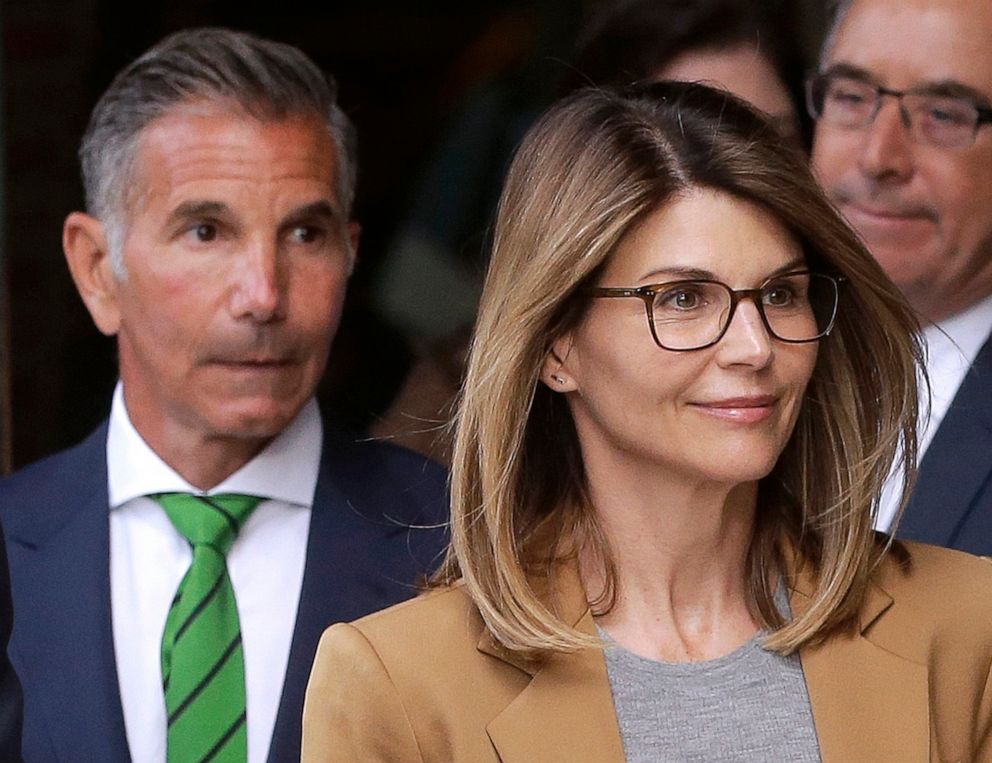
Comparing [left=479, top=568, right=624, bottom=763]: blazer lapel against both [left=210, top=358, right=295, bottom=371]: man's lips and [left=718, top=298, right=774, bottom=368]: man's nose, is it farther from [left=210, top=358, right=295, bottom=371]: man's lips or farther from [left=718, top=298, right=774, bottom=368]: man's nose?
[left=210, top=358, right=295, bottom=371]: man's lips

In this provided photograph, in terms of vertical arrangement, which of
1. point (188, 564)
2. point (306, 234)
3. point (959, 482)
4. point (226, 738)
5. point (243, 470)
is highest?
point (306, 234)

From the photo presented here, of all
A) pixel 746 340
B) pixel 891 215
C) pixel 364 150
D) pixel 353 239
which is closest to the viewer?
pixel 746 340

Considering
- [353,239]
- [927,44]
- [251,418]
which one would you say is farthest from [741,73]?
[251,418]

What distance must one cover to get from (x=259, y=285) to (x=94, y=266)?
382 mm

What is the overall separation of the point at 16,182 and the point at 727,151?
2565 millimetres

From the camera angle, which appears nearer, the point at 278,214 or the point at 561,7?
the point at 278,214

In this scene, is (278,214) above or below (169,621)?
above

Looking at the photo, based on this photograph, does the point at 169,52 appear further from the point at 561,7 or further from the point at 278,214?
the point at 561,7

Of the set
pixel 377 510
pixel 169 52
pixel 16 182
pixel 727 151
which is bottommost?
pixel 16 182

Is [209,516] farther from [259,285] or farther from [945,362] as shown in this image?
[945,362]

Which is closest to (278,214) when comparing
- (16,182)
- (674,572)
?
(674,572)

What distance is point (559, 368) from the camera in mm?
2430

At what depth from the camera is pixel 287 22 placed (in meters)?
5.37

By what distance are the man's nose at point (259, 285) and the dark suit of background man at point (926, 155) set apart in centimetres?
92
